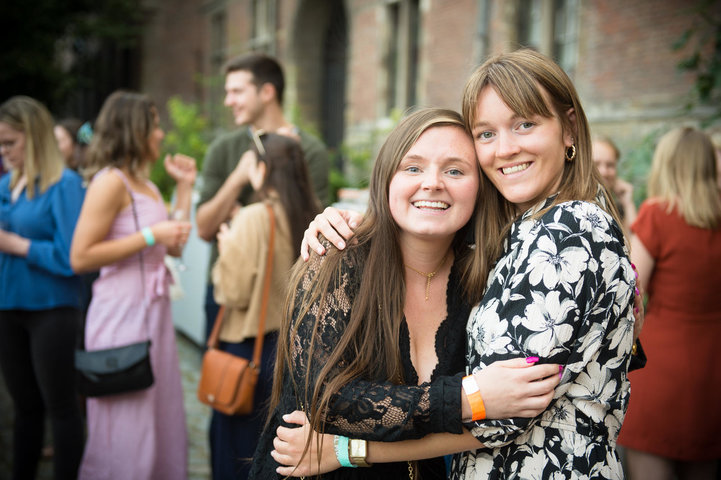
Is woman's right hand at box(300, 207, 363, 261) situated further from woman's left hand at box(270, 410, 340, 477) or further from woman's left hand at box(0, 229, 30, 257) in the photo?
woman's left hand at box(0, 229, 30, 257)

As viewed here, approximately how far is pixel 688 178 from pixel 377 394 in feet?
7.67

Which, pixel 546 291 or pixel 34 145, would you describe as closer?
pixel 546 291

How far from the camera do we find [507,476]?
1736 millimetres

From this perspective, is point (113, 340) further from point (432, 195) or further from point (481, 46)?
point (481, 46)

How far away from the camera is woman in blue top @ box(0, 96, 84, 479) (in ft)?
11.8

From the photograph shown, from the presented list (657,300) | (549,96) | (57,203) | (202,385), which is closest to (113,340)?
(202,385)

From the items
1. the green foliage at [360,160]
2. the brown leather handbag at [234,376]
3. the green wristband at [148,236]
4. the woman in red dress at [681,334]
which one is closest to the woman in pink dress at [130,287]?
the green wristband at [148,236]

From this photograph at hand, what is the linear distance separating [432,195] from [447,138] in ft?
0.59

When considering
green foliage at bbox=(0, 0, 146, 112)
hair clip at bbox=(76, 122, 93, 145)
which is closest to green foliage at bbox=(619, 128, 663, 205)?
hair clip at bbox=(76, 122, 93, 145)

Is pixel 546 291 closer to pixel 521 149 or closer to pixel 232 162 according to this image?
pixel 521 149

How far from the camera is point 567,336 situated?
163 cm

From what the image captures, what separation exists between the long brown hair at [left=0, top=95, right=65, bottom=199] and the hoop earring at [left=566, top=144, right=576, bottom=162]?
2.98 meters

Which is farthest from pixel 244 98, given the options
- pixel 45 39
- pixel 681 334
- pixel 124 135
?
pixel 45 39

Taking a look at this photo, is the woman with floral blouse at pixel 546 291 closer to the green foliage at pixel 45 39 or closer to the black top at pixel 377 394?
the black top at pixel 377 394
